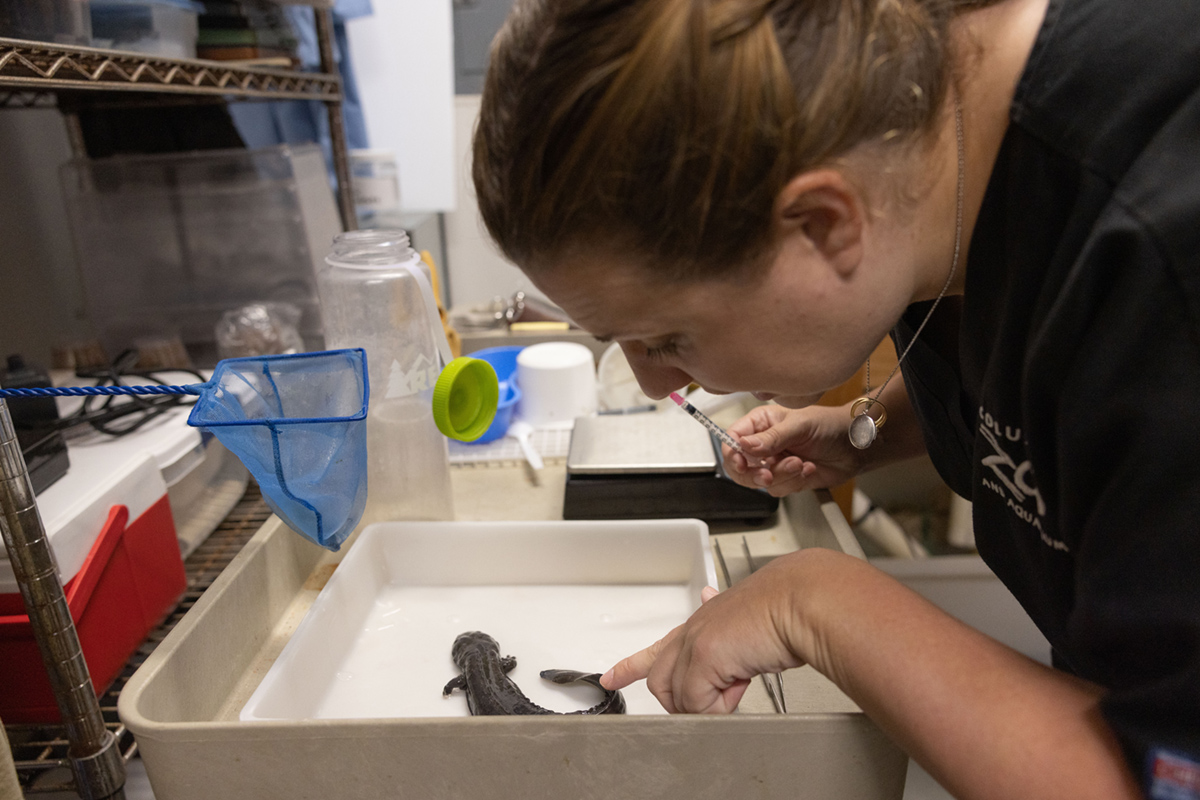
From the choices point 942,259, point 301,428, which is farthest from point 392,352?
point 942,259

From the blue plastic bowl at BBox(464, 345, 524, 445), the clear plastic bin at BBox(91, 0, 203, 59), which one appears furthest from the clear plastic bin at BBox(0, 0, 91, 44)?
the blue plastic bowl at BBox(464, 345, 524, 445)

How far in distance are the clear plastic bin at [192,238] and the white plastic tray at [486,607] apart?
677 mm

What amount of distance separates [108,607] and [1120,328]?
2.64ft

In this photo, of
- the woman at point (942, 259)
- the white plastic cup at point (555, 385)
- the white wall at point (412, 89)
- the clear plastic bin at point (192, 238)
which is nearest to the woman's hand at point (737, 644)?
the woman at point (942, 259)

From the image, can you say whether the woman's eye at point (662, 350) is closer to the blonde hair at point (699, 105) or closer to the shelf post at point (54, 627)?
the blonde hair at point (699, 105)

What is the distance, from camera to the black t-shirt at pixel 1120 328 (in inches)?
12.8

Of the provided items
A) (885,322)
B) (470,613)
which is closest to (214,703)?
(470,613)

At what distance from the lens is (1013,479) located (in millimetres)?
471

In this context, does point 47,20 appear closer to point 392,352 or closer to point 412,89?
point 392,352

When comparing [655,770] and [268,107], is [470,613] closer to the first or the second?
[655,770]

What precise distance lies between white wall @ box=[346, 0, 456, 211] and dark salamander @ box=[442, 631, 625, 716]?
1630 millimetres

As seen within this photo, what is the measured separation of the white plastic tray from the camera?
2.06 ft

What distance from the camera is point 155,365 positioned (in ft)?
3.57

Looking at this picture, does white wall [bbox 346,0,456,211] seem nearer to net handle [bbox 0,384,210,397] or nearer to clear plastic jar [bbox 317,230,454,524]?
clear plastic jar [bbox 317,230,454,524]
